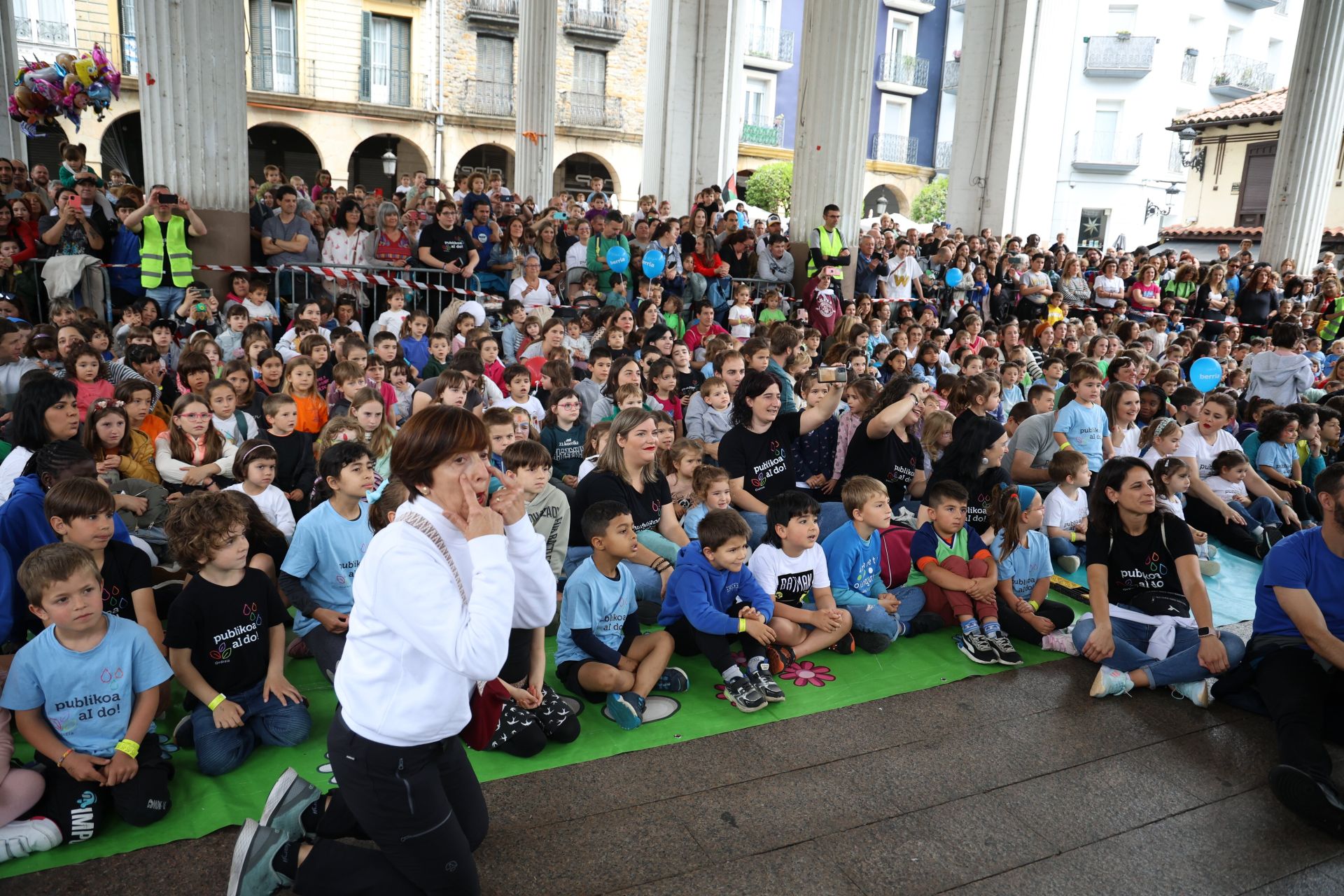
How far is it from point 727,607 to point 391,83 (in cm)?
2930

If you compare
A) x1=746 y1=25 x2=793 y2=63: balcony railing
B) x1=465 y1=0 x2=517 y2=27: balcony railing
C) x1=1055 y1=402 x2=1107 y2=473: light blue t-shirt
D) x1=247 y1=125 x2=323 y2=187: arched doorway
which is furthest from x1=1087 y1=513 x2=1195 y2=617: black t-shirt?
x1=746 y1=25 x2=793 y2=63: balcony railing

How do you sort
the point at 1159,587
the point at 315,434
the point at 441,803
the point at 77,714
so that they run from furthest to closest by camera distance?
the point at 315,434 → the point at 1159,587 → the point at 77,714 → the point at 441,803

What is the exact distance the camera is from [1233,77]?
3425cm

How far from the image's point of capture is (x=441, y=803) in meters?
2.54

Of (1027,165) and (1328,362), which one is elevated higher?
(1027,165)

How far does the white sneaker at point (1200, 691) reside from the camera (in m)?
4.67

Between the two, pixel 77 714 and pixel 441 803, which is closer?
pixel 441 803

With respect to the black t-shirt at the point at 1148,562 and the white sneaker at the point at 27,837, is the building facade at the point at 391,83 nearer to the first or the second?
the black t-shirt at the point at 1148,562

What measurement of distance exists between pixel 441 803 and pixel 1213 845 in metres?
2.94

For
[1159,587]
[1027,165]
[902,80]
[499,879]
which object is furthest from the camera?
[902,80]

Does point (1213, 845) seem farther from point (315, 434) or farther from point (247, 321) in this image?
point (247, 321)

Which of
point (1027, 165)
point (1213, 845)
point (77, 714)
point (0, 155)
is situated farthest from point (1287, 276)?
point (0, 155)

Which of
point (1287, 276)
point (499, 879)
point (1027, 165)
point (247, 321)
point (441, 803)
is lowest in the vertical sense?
point (499, 879)

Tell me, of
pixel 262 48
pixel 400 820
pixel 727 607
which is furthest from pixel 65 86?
pixel 262 48
